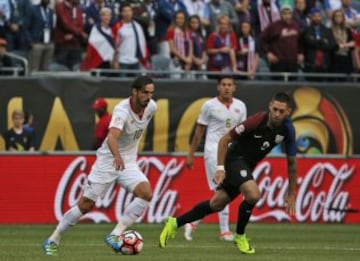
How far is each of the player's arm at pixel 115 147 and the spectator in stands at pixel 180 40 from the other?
8.66 m

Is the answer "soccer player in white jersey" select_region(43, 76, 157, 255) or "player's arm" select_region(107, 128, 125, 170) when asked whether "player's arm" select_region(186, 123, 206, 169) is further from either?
"player's arm" select_region(107, 128, 125, 170)

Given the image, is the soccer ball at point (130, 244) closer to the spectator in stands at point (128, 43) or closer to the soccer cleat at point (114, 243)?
the soccer cleat at point (114, 243)

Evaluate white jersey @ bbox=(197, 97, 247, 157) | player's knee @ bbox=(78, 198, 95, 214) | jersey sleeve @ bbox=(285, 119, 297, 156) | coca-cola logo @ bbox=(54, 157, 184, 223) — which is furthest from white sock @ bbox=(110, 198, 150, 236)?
coca-cola logo @ bbox=(54, 157, 184, 223)

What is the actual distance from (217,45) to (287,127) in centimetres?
900

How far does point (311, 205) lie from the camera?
71.3 feet

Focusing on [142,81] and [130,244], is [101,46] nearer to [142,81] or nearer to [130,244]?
[142,81]

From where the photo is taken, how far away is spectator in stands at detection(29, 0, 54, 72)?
73.0 feet

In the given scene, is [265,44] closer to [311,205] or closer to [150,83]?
[311,205]

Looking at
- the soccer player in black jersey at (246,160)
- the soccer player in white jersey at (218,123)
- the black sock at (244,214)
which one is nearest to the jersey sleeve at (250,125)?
the soccer player in black jersey at (246,160)

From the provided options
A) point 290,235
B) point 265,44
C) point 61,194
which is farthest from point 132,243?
point 265,44

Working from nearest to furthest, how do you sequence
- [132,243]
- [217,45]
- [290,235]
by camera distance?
[132,243]
[290,235]
[217,45]

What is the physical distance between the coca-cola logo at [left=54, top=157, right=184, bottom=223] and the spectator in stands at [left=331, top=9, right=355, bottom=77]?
487 centimetres

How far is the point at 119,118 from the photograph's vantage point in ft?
46.4

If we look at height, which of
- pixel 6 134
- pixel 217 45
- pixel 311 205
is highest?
pixel 217 45
